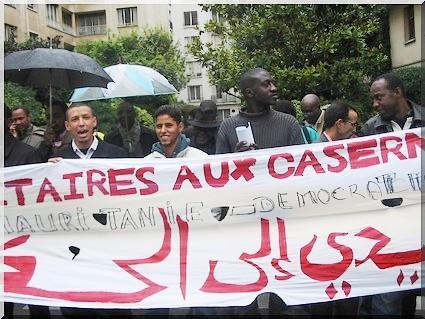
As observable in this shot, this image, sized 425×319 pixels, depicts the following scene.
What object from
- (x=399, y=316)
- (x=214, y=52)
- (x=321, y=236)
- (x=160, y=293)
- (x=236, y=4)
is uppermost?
(x=236, y=4)

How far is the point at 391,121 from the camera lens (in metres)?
4.24

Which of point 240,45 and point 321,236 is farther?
point 240,45

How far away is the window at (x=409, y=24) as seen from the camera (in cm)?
2111

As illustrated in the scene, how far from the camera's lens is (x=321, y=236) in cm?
382

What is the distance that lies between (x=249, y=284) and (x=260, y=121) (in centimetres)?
109

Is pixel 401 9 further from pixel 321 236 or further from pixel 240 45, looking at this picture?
pixel 321 236

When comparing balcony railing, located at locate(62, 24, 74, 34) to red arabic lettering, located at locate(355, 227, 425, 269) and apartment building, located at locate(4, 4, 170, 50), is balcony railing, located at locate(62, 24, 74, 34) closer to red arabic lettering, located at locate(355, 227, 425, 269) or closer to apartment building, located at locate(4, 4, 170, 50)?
apartment building, located at locate(4, 4, 170, 50)

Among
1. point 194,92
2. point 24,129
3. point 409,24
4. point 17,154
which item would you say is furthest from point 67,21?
point 17,154

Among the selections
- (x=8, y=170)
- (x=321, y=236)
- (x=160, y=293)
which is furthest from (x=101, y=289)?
(x=321, y=236)

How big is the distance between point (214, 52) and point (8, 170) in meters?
13.0

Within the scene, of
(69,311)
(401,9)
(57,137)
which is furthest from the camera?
(401,9)

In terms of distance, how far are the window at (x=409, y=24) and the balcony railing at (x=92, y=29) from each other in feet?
106

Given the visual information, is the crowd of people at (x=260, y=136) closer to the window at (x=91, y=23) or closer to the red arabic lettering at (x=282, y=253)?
the red arabic lettering at (x=282, y=253)

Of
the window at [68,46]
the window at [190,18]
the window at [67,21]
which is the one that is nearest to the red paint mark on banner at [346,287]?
the window at [68,46]
